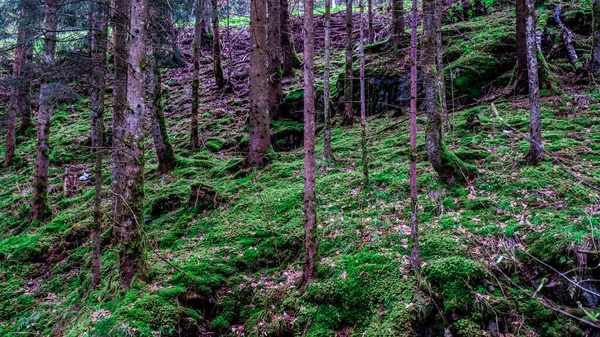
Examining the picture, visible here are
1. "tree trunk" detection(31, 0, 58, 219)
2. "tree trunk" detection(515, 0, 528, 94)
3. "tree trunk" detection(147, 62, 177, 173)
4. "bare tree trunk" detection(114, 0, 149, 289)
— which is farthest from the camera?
"tree trunk" detection(147, 62, 177, 173)

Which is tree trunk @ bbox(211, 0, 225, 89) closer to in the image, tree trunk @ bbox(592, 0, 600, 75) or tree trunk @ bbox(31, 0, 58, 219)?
tree trunk @ bbox(31, 0, 58, 219)

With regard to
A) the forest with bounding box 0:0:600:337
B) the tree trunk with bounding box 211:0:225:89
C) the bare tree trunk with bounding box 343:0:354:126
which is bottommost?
the forest with bounding box 0:0:600:337

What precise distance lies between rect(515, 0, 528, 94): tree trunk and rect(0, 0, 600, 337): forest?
71mm

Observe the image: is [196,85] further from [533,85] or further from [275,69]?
[533,85]

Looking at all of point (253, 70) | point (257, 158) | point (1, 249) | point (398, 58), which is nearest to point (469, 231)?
point (257, 158)

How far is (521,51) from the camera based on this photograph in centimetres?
1007

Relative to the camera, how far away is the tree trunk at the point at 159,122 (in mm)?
11516

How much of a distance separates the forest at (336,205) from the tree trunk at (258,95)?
54mm

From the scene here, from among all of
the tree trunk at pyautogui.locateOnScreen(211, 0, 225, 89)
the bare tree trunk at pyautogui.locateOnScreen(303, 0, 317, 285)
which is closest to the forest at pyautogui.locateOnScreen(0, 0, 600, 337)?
the bare tree trunk at pyautogui.locateOnScreen(303, 0, 317, 285)

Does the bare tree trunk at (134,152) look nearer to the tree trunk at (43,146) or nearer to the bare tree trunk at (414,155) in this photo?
the bare tree trunk at (414,155)

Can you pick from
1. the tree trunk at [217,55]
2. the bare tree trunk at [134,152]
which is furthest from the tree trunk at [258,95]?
the tree trunk at [217,55]

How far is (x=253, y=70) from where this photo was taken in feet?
33.6

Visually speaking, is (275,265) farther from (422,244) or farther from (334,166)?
(334,166)

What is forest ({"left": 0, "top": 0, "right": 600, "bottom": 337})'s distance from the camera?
4.74 meters
